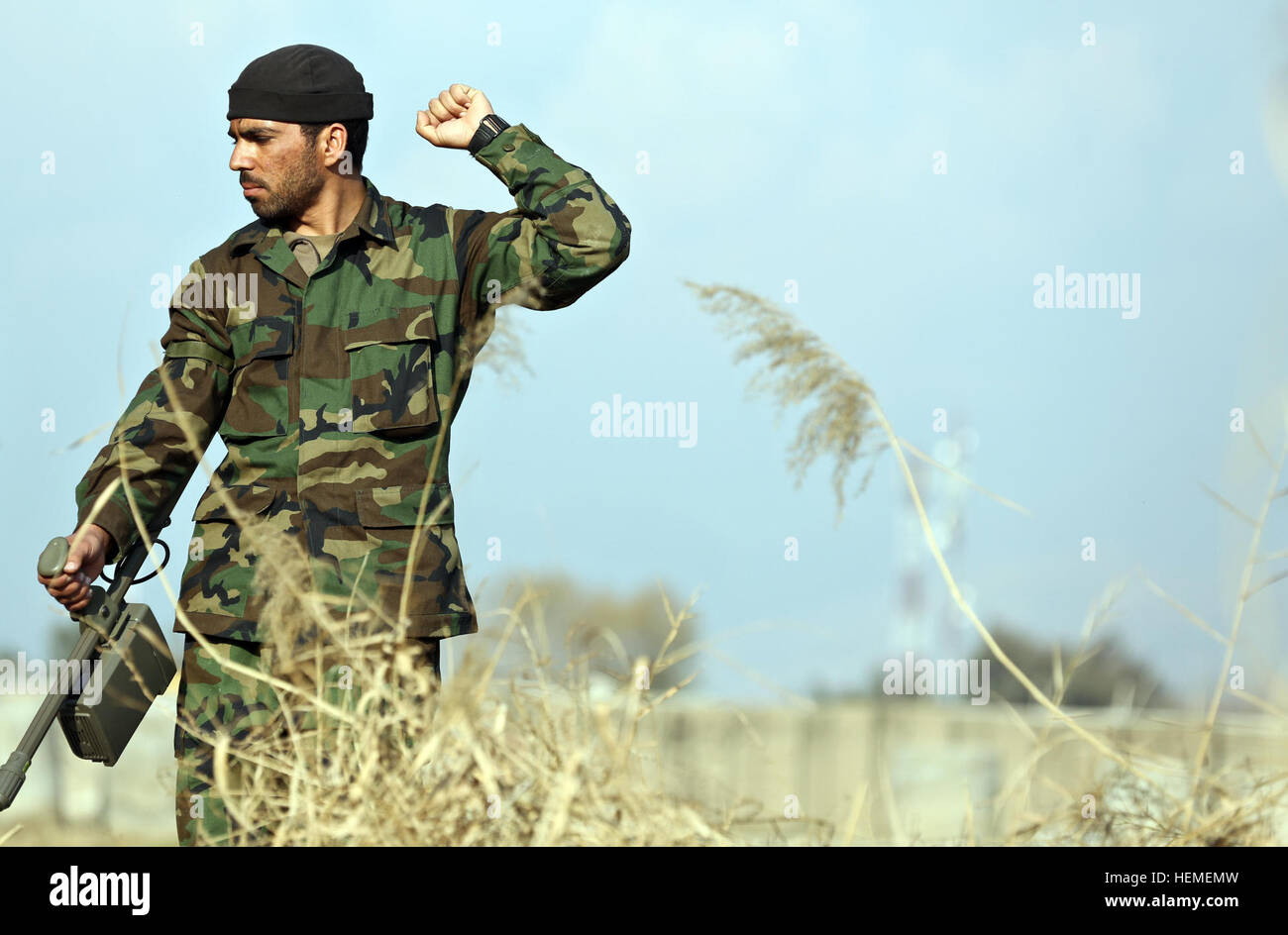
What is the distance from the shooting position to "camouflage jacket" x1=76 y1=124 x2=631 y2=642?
3.05 meters

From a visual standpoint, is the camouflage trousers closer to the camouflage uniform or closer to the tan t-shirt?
the camouflage uniform

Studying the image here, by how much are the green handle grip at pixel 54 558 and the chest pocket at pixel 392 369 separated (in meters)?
0.66

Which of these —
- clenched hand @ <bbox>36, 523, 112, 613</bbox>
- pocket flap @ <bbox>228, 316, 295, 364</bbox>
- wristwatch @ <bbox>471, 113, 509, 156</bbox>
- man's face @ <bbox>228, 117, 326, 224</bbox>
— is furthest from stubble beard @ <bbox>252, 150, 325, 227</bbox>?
clenched hand @ <bbox>36, 523, 112, 613</bbox>

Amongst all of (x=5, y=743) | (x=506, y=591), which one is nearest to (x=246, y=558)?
(x=506, y=591)

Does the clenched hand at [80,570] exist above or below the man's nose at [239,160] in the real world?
below

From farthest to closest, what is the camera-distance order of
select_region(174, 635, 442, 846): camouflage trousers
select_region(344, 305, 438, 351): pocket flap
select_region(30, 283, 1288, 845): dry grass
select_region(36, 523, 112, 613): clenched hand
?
select_region(344, 305, 438, 351): pocket flap → select_region(36, 523, 112, 613): clenched hand → select_region(174, 635, 442, 846): camouflage trousers → select_region(30, 283, 1288, 845): dry grass

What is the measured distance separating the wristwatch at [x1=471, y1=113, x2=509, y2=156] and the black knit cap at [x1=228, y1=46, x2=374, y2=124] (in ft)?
0.89

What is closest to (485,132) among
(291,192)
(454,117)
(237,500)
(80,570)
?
(454,117)

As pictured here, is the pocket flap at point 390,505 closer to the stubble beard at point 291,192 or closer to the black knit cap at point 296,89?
the stubble beard at point 291,192

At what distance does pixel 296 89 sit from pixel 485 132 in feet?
1.37

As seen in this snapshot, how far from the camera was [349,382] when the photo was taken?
123 inches

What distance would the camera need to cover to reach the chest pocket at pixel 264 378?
10.3 ft

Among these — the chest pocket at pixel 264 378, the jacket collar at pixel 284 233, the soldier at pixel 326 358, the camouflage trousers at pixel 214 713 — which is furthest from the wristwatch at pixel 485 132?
the camouflage trousers at pixel 214 713
